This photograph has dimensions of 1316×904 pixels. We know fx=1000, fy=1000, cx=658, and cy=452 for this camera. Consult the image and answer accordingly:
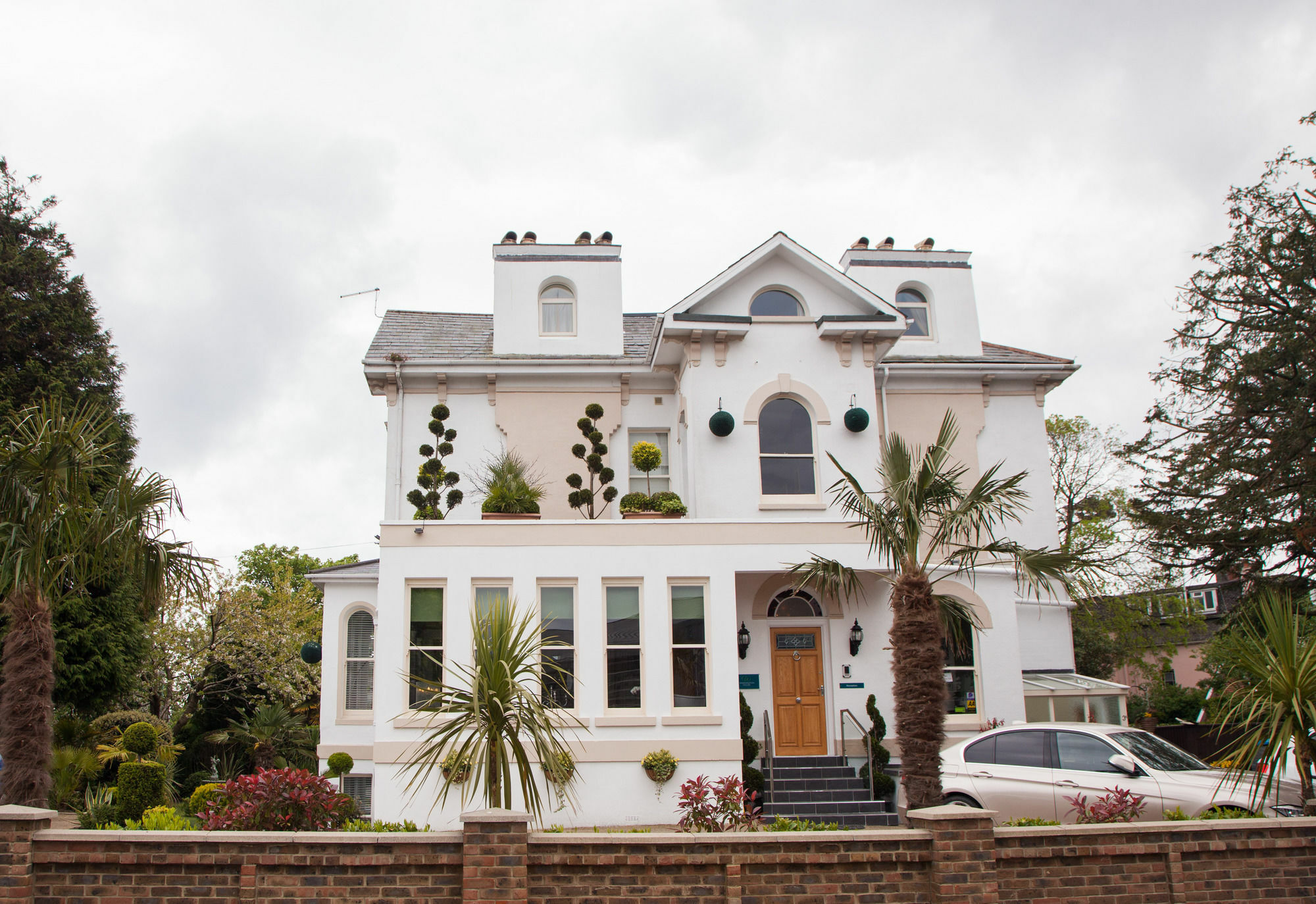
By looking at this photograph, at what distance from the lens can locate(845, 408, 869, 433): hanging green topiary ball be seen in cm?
1738

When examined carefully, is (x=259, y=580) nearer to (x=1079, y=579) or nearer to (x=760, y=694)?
(x=760, y=694)

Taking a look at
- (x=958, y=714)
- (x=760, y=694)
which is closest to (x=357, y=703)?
(x=760, y=694)

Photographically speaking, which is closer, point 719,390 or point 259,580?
point 719,390

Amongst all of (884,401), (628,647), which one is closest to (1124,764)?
(628,647)

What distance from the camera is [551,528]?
14.8 m

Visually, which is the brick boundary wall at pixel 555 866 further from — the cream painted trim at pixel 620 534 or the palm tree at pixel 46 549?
the cream painted trim at pixel 620 534

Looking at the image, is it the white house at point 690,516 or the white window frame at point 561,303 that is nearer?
the white house at point 690,516

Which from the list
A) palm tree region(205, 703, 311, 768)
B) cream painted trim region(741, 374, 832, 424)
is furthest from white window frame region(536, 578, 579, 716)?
palm tree region(205, 703, 311, 768)

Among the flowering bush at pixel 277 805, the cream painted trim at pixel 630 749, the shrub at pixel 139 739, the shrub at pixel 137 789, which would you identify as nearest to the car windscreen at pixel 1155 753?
the cream painted trim at pixel 630 749

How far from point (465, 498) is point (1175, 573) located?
619 inches

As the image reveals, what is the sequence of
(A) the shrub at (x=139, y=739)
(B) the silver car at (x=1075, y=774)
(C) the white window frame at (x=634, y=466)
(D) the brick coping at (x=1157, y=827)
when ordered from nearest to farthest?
(D) the brick coping at (x=1157, y=827), (B) the silver car at (x=1075, y=774), (A) the shrub at (x=139, y=739), (C) the white window frame at (x=634, y=466)

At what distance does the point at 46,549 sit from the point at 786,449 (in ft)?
36.6

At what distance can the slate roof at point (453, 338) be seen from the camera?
19516mm

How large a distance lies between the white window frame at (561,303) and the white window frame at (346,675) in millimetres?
6389
